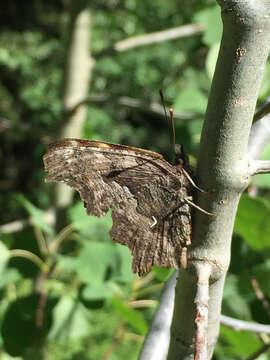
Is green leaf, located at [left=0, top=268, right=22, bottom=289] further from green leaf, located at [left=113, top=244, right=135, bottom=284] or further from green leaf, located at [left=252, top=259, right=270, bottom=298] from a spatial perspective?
green leaf, located at [left=252, top=259, right=270, bottom=298]

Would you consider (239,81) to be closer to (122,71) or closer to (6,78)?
(122,71)

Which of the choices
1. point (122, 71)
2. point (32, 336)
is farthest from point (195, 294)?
point (122, 71)

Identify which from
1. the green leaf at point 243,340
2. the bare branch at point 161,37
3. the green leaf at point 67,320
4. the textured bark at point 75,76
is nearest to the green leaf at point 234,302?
the green leaf at point 243,340

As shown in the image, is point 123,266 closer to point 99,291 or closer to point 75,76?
point 99,291

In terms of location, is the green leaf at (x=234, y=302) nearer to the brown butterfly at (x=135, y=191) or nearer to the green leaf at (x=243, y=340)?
the green leaf at (x=243, y=340)

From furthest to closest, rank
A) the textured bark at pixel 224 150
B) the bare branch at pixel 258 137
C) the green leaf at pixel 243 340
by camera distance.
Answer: the green leaf at pixel 243 340 < the bare branch at pixel 258 137 < the textured bark at pixel 224 150

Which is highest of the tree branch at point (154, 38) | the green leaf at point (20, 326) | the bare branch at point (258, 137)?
the tree branch at point (154, 38)
